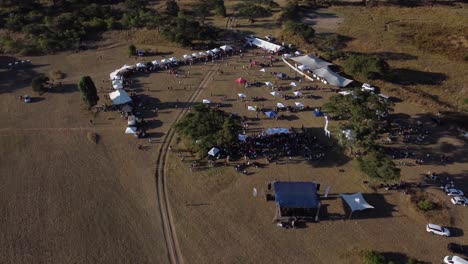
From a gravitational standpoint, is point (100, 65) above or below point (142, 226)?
above

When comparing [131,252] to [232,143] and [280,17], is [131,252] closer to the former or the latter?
[232,143]

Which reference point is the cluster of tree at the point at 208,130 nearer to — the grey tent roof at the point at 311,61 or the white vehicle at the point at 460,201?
the grey tent roof at the point at 311,61

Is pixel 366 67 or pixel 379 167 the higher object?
pixel 366 67

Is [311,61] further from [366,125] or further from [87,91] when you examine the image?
[87,91]

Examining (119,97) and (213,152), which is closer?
(213,152)

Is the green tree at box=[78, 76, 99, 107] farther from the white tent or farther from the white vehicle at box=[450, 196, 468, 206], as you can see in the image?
the white vehicle at box=[450, 196, 468, 206]

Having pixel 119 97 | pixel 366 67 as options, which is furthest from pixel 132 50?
pixel 366 67

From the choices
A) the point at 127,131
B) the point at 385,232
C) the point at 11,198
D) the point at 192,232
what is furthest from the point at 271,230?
the point at 11,198
